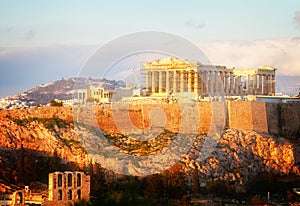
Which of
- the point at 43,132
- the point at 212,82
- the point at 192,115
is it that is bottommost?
the point at 43,132

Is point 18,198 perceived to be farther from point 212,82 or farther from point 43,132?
point 212,82

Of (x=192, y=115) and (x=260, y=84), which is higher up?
(x=260, y=84)

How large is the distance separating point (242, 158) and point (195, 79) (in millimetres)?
11931

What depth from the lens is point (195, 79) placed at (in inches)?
2299

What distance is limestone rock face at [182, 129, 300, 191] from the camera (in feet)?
149

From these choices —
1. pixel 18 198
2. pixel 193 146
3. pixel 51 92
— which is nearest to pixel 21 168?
pixel 18 198

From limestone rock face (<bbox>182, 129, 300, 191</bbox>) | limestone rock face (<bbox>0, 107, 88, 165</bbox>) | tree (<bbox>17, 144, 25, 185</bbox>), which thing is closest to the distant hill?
limestone rock face (<bbox>0, 107, 88, 165</bbox>)

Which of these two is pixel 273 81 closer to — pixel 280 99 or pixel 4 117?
pixel 280 99

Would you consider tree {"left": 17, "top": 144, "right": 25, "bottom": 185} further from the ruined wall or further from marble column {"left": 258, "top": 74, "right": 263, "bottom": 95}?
marble column {"left": 258, "top": 74, "right": 263, "bottom": 95}

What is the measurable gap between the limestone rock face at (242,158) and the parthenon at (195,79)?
8478 millimetres

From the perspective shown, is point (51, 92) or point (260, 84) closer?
point (260, 84)

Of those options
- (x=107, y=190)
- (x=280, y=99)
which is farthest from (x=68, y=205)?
(x=280, y=99)

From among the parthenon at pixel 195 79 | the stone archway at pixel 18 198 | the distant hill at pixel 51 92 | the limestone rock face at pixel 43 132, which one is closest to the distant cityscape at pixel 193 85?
Answer: the parthenon at pixel 195 79

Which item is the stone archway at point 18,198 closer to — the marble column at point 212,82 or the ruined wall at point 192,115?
the ruined wall at point 192,115
